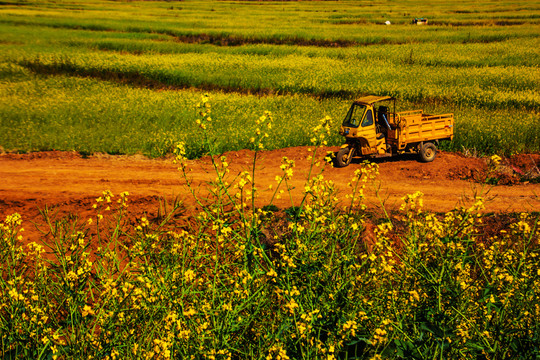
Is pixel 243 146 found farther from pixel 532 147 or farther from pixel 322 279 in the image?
pixel 322 279

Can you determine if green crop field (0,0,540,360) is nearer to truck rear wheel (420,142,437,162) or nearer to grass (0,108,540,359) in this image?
grass (0,108,540,359)

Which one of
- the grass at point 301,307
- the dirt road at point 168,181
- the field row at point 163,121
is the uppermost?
the grass at point 301,307

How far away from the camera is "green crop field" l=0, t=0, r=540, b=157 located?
51.3 ft

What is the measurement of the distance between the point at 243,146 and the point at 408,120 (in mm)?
5259

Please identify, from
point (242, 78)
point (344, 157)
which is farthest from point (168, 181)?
point (242, 78)

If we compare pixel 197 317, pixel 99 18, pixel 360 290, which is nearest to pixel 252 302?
pixel 197 317

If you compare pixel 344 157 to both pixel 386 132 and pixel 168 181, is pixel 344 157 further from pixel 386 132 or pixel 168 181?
pixel 168 181

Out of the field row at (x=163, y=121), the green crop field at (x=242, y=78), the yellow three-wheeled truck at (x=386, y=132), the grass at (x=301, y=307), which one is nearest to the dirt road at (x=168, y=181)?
the yellow three-wheeled truck at (x=386, y=132)

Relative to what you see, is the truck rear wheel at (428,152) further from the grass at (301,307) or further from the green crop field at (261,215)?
the grass at (301,307)

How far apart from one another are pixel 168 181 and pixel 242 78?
13572 mm

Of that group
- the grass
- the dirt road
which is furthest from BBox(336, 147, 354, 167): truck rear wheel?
the grass

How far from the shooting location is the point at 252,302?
155 inches

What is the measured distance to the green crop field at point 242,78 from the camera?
15.6 m

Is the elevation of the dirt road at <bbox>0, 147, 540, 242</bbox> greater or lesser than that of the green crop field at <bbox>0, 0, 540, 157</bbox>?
lesser
